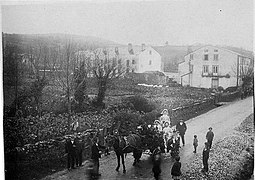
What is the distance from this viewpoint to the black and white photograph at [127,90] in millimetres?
3271

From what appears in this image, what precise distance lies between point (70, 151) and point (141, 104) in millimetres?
Result: 737

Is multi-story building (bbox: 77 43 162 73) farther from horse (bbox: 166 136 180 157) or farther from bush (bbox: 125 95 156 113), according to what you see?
horse (bbox: 166 136 180 157)

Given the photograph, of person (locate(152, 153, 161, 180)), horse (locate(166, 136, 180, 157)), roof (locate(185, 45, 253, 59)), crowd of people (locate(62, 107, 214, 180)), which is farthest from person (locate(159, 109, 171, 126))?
roof (locate(185, 45, 253, 59))

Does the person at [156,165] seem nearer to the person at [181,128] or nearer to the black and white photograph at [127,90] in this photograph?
the black and white photograph at [127,90]

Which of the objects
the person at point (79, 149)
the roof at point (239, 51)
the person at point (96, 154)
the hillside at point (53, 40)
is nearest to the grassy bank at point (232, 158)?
the roof at point (239, 51)

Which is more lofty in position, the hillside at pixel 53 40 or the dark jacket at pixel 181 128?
the hillside at pixel 53 40

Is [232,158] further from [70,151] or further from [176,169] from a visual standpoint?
[70,151]

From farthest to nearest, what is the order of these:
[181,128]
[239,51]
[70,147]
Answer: [70,147]
[181,128]
[239,51]

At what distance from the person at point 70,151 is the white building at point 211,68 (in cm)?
107

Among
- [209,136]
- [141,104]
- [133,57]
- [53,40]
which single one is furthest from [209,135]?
[53,40]

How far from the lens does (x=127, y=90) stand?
3537mm

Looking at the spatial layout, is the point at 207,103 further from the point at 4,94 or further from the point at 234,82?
the point at 4,94

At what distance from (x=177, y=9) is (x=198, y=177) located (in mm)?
1334

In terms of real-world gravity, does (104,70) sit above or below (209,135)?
above
